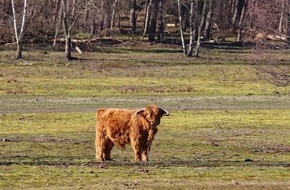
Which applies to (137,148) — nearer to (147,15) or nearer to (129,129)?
(129,129)

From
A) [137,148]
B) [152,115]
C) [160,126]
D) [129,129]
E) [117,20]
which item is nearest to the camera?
[152,115]

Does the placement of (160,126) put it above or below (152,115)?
below

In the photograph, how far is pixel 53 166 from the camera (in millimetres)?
20516

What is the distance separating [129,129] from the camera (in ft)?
71.6

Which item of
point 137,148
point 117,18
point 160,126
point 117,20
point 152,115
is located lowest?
point 117,20

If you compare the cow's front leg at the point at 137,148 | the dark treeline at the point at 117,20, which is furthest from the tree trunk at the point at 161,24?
the cow's front leg at the point at 137,148

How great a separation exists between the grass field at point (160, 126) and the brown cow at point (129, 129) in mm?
463

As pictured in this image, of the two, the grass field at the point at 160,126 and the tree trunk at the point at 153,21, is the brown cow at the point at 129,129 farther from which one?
the tree trunk at the point at 153,21

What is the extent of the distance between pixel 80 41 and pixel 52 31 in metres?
4.16


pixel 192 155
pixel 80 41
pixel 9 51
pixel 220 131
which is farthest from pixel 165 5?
pixel 192 155

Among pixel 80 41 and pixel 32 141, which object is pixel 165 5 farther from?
pixel 32 141

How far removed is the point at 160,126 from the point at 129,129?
38.9 ft

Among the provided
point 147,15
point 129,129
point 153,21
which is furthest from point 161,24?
point 129,129

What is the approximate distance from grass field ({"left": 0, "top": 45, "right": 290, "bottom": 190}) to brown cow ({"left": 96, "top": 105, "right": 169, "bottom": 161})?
463 mm
